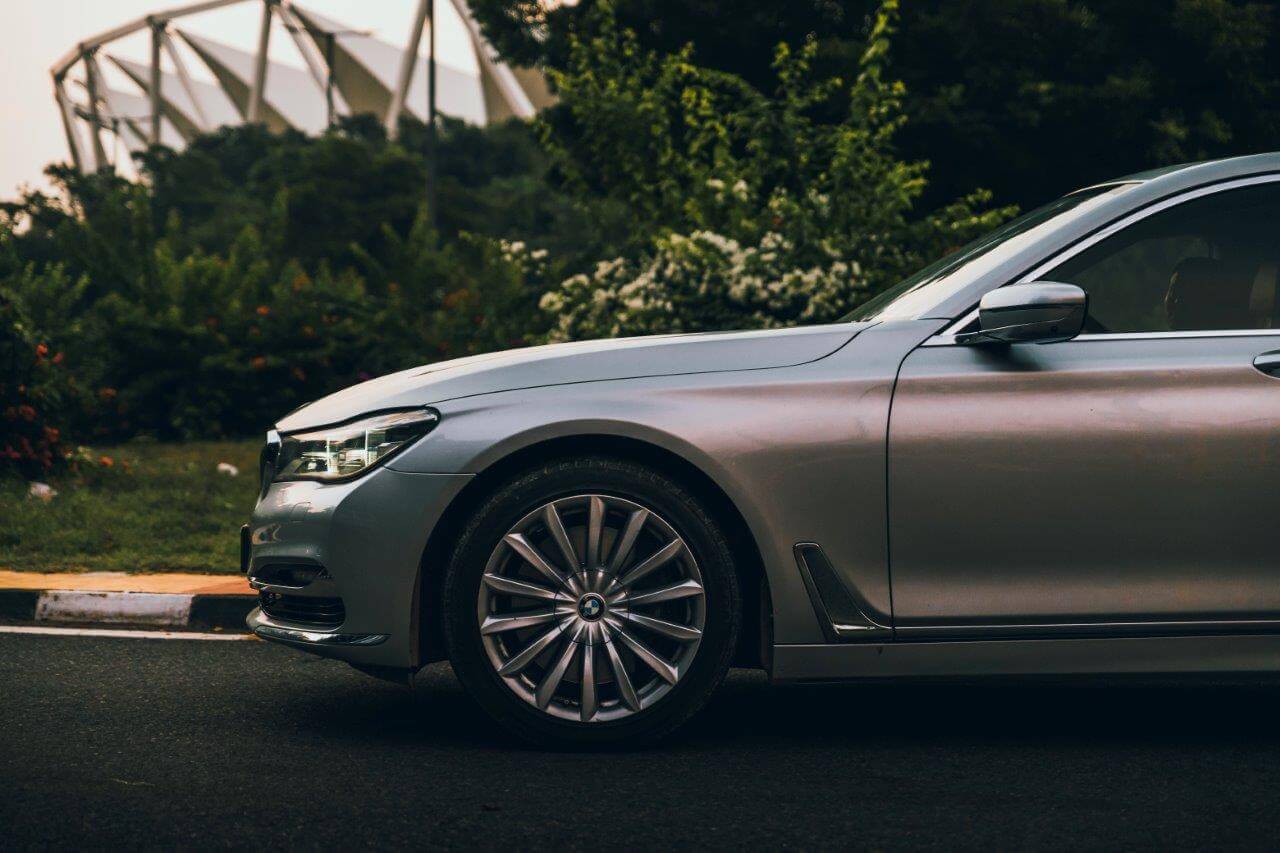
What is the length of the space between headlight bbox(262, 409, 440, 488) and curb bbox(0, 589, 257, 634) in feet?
7.46

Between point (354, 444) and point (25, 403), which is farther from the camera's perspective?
point (25, 403)

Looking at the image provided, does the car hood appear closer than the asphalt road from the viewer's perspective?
No

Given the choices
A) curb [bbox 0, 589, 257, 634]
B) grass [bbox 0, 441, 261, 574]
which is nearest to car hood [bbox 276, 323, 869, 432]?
curb [bbox 0, 589, 257, 634]

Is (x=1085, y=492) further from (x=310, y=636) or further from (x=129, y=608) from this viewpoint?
(x=129, y=608)

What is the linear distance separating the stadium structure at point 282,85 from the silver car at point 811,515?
6510 cm

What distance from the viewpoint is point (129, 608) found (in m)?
6.48

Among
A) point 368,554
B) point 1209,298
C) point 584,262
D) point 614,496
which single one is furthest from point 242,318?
point 1209,298

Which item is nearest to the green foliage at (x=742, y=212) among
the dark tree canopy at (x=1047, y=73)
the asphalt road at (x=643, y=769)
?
the asphalt road at (x=643, y=769)

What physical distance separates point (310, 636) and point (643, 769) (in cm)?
94

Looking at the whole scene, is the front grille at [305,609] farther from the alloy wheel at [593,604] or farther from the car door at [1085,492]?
the car door at [1085,492]

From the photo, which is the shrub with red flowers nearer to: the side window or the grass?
the grass

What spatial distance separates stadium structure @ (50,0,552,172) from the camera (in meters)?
72.9

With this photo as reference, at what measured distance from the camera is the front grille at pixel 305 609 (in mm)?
4176

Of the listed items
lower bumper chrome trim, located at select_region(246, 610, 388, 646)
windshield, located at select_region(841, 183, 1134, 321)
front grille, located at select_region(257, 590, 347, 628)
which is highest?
windshield, located at select_region(841, 183, 1134, 321)
